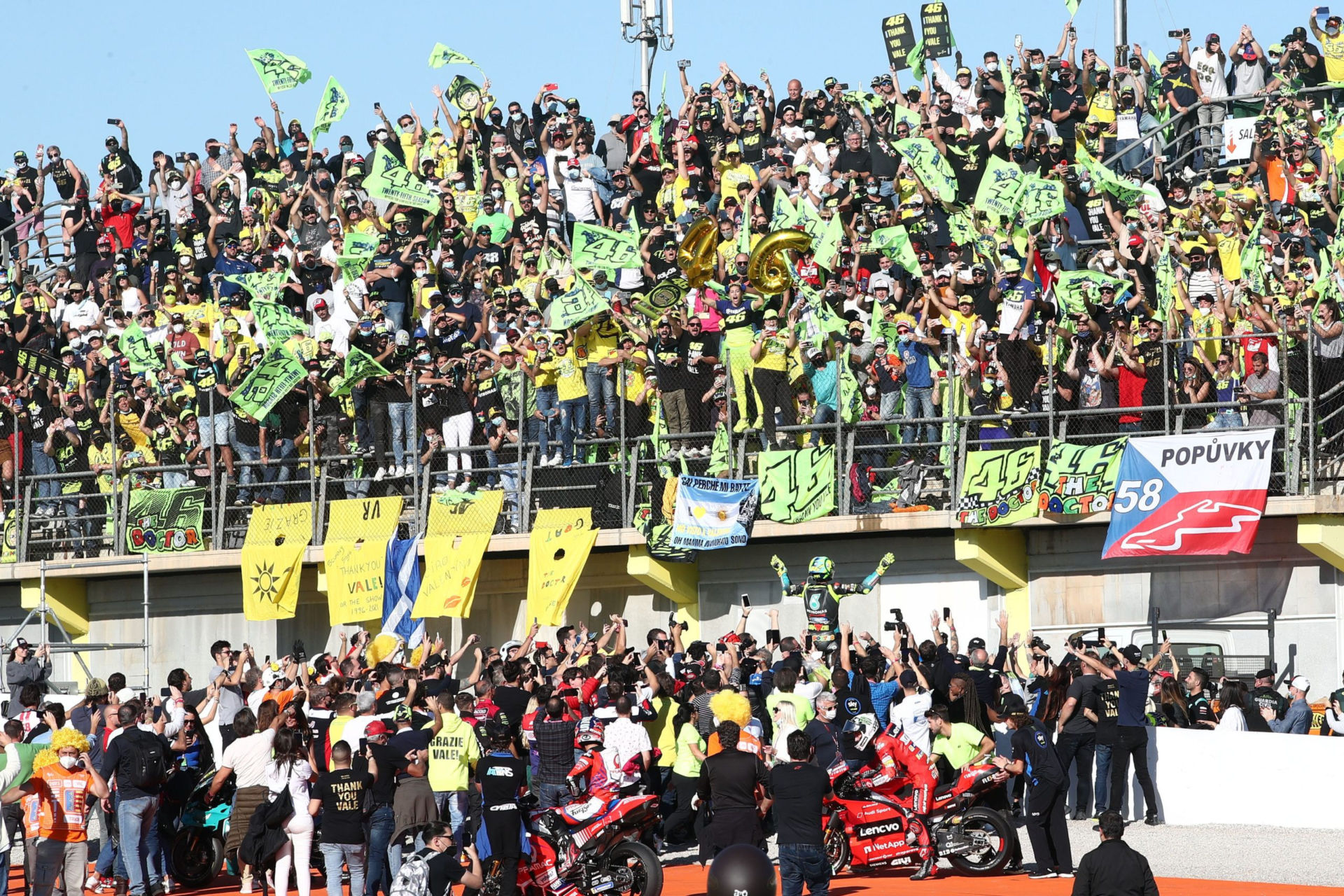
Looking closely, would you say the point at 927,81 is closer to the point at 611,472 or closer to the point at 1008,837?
the point at 611,472

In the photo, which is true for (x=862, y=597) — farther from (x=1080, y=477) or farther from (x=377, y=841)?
(x=377, y=841)

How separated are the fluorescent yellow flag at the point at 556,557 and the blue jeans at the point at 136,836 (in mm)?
8255

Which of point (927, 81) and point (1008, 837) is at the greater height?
point (927, 81)

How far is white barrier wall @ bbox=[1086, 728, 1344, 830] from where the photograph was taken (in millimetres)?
20672

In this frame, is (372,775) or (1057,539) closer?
(372,775)

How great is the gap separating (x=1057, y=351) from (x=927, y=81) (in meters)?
7.67

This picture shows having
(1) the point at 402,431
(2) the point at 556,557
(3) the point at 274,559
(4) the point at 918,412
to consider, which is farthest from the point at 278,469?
(4) the point at 918,412

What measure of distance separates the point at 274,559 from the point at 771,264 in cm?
738

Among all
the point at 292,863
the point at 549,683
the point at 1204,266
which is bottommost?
the point at 292,863

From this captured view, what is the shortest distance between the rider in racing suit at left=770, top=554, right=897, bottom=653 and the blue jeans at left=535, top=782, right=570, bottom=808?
18.2 ft

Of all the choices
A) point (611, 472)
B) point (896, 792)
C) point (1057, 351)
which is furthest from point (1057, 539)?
point (896, 792)

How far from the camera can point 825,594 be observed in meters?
24.1

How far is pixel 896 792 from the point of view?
18922 mm

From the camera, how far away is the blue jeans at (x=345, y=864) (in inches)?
683
